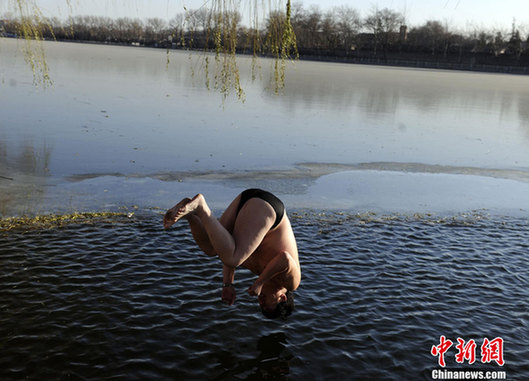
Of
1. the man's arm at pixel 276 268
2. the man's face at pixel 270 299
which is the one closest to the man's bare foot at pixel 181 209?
the man's arm at pixel 276 268

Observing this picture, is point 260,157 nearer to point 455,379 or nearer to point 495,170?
point 495,170

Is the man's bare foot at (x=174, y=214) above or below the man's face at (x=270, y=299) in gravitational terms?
above

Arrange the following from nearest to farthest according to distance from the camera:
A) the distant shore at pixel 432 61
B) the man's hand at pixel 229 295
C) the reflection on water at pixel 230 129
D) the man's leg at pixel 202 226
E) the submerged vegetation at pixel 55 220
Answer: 1. the man's leg at pixel 202 226
2. the man's hand at pixel 229 295
3. the submerged vegetation at pixel 55 220
4. the reflection on water at pixel 230 129
5. the distant shore at pixel 432 61

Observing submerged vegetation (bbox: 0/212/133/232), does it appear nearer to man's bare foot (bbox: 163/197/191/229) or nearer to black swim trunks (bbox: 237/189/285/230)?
black swim trunks (bbox: 237/189/285/230)

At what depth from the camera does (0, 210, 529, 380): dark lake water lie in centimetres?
470

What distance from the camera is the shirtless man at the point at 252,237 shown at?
3.79 meters

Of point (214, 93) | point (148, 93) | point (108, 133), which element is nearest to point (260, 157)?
point (108, 133)

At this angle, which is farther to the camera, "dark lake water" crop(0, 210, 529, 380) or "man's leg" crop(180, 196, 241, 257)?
"dark lake water" crop(0, 210, 529, 380)

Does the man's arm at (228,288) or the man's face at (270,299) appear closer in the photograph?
the man's arm at (228,288)

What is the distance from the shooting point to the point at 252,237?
3.99 metres

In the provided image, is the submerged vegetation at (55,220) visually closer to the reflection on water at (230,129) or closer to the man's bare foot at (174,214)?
the reflection on water at (230,129)

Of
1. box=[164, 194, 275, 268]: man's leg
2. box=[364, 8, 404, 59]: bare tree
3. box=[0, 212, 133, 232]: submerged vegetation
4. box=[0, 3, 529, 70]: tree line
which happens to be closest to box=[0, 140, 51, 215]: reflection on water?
box=[0, 212, 133, 232]: submerged vegetation

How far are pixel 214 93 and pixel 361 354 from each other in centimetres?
2406

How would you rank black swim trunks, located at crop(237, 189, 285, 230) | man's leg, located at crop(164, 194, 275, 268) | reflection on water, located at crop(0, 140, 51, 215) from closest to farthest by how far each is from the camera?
1. man's leg, located at crop(164, 194, 275, 268)
2. black swim trunks, located at crop(237, 189, 285, 230)
3. reflection on water, located at crop(0, 140, 51, 215)
